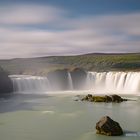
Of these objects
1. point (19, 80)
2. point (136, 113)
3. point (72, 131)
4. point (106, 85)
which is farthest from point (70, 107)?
point (106, 85)

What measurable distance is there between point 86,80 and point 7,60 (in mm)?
47737

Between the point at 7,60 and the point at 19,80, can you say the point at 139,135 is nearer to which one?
the point at 19,80

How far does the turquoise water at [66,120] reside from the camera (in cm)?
1831

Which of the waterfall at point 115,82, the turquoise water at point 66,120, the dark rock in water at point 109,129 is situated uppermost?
the dark rock in water at point 109,129

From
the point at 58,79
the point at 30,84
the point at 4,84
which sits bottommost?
the point at 30,84

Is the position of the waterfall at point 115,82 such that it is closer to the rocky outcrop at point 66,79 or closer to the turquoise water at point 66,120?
the rocky outcrop at point 66,79

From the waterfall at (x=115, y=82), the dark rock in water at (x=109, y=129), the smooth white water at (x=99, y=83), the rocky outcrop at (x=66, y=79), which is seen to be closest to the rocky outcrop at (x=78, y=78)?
the rocky outcrop at (x=66, y=79)

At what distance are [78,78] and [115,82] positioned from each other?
5630 mm

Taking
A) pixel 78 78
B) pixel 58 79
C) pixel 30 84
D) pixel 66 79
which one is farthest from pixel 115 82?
pixel 30 84

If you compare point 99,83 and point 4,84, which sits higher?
point 4,84

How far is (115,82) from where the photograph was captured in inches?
1972

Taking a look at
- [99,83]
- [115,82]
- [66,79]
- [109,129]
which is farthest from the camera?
[99,83]

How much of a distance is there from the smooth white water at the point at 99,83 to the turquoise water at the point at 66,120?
49.2ft

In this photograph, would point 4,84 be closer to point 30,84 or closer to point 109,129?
point 30,84
